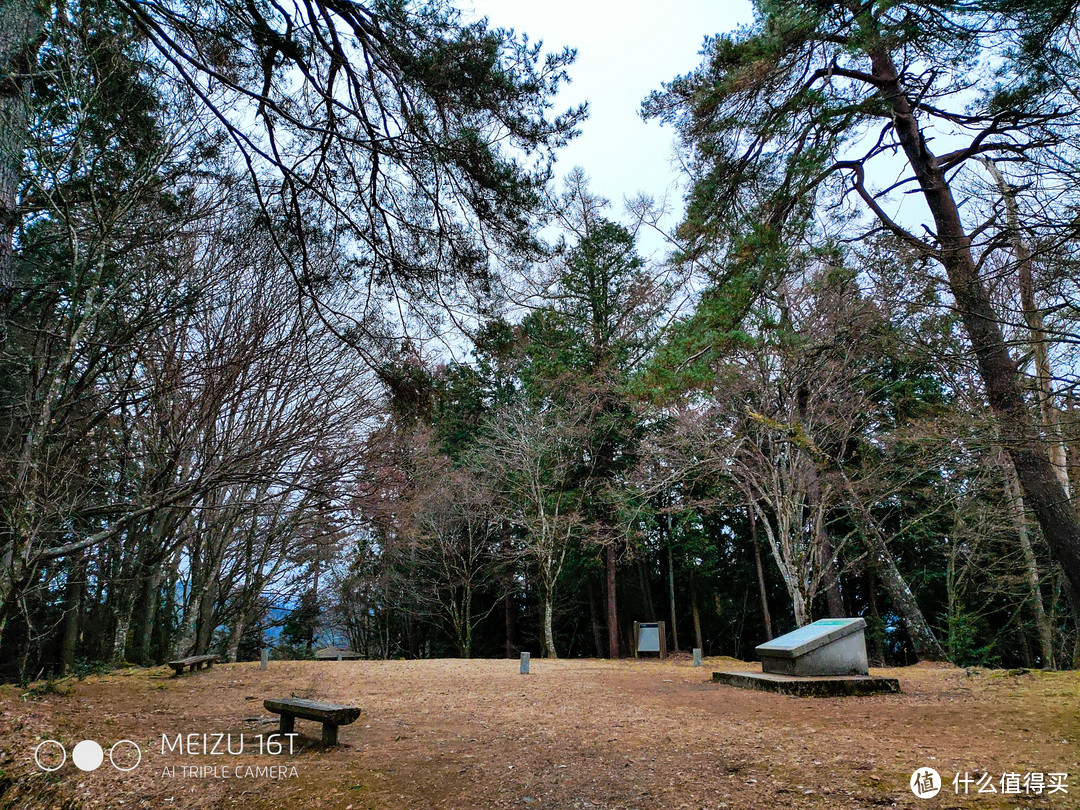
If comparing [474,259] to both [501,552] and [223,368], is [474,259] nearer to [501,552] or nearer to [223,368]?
[223,368]

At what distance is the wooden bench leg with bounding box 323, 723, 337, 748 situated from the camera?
176 inches

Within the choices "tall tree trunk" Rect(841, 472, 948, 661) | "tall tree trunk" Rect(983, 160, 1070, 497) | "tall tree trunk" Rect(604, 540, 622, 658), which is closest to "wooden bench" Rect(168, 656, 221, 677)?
"tall tree trunk" Rect(604, 540, 622, 658)

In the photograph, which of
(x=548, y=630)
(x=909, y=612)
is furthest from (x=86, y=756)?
(x=909, y=612)

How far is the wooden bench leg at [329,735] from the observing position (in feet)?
14.7

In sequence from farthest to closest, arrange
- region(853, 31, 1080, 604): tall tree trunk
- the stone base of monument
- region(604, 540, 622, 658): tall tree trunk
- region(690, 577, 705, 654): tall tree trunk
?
region(690, 577, 705, 654): tall tree trunk → region(604, 540, 622, 658): tall tree trunk → the stone base of monument → region(853, 31, 1080, 604): tall tree trunk

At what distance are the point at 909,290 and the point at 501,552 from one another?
16302 millimetres

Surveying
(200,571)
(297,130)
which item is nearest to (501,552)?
(200,571)

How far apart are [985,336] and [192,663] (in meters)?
11.4

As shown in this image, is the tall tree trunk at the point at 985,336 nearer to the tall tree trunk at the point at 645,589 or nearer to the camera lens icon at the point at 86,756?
the camera lens icon at the point at 86,756

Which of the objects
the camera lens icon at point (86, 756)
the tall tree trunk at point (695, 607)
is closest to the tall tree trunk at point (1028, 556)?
the tall tree trunk at point (695, 607)

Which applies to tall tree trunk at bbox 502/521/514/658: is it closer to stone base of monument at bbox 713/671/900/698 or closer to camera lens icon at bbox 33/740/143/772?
stone base of monument at bbox 713/671/900/698

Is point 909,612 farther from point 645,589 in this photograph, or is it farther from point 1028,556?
point 645,589

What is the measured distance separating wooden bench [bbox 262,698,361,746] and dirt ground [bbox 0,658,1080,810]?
156 millimetres

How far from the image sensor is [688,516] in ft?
56.2
